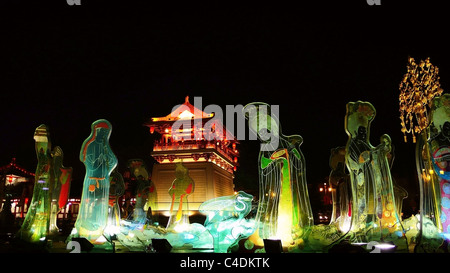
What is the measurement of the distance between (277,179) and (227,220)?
1580mm

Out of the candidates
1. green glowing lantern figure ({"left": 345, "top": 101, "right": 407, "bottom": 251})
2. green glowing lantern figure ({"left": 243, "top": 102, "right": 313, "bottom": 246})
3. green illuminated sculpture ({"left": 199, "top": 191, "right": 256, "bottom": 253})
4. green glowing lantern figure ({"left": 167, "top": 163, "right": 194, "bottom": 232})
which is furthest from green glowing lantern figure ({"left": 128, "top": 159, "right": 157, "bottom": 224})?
green glowing lantern figure ({"left": 345, "top": 101, "right": 407, "bottom": 251})

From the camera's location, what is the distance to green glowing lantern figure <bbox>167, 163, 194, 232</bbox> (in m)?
12.1

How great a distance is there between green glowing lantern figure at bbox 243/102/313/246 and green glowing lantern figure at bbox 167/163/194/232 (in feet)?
14.7

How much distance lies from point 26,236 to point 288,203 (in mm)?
6428

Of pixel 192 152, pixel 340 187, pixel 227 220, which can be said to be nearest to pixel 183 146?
pixel 192 152

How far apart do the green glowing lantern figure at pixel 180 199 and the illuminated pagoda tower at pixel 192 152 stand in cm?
1401

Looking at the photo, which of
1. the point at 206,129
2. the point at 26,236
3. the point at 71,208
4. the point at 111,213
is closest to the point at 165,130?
the point at 206,129

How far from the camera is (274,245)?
22.6ft

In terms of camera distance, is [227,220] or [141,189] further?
Answer: [141,189]

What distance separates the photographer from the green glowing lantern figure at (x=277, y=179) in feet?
26.2

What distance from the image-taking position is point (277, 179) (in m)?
8.33

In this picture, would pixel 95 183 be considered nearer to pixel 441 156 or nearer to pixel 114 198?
pixel 114 198

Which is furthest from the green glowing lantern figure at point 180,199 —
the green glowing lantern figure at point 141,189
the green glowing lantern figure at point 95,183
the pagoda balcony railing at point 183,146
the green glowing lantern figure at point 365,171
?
the pagoda balcony railing at point 183,146

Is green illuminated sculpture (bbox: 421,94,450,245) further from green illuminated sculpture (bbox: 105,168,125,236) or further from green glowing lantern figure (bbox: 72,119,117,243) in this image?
green illuminated sculpture (bbox: 105,168,125,236)
